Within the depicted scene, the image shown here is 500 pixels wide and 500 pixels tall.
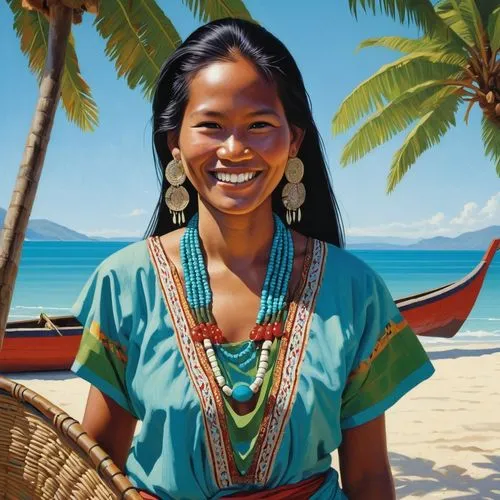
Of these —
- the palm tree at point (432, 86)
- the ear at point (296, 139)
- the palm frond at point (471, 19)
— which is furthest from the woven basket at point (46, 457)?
the palm frond at point (471, 19)

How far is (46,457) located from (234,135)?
69 cm

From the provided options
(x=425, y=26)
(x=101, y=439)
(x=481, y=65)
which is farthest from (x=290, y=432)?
(x=481, y=65)

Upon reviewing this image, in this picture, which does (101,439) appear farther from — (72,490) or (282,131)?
(282,131)

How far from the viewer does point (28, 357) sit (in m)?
9.95

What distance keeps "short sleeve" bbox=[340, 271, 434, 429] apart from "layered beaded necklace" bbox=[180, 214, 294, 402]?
6.5 inches

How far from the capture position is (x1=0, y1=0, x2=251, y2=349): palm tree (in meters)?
4.32

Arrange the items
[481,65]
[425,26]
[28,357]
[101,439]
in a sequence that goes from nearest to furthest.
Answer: [101,439], [425,26], [28,357], [481,65]

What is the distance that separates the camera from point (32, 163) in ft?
14.8

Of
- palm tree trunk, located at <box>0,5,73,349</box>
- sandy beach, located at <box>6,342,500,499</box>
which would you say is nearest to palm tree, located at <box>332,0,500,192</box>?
sandy beach, located at <box>6,342,500,499</box>

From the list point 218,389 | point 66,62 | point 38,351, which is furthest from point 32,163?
point 38,351

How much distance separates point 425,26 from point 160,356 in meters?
8.58

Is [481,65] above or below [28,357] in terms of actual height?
above

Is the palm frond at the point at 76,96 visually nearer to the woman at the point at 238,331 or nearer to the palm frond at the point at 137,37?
the palm frond at the point at 137,37

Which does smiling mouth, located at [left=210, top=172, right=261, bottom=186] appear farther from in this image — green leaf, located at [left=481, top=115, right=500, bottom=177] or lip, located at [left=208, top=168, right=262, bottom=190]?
green leaf, located at [left=481, top=115, right=500, bottom=177]
